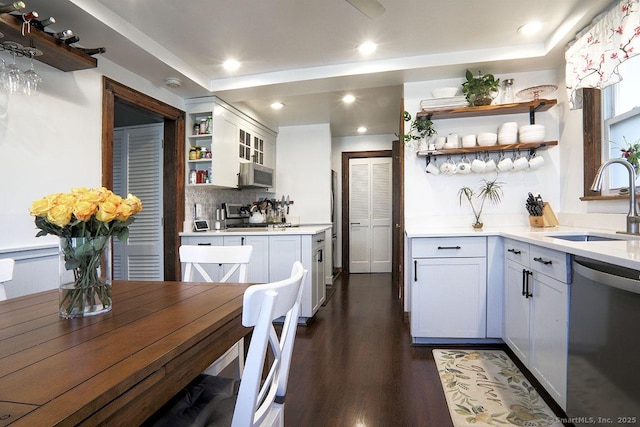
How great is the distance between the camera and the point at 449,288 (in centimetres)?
245

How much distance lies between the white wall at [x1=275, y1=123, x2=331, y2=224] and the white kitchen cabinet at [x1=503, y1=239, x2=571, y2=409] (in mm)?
2902

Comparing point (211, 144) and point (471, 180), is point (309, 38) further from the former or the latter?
point (471, 180)

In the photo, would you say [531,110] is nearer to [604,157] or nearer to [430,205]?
[604,157]

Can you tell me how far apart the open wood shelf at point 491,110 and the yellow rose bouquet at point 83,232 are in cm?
259

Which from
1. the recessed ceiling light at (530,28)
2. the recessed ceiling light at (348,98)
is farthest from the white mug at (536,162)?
the recessed ceiling light at (348,98)

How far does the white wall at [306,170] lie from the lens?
15.8ft

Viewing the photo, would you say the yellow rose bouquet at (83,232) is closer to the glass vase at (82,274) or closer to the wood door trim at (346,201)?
the glass vase at (82,274)

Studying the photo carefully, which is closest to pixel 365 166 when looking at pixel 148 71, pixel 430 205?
pixel 430 205

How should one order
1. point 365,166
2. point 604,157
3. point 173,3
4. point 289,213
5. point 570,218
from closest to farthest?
point 173,3 → point 604,157 → point 570,218 → point 289,213 → point 365,166

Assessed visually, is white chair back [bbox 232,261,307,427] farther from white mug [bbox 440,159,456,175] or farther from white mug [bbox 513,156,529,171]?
white mug [bbox 513,156,529,171]

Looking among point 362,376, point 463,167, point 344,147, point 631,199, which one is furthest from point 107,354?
point 344,147

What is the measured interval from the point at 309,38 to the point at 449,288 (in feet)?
7.34

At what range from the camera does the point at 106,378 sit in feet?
2.01

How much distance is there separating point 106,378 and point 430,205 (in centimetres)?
288
